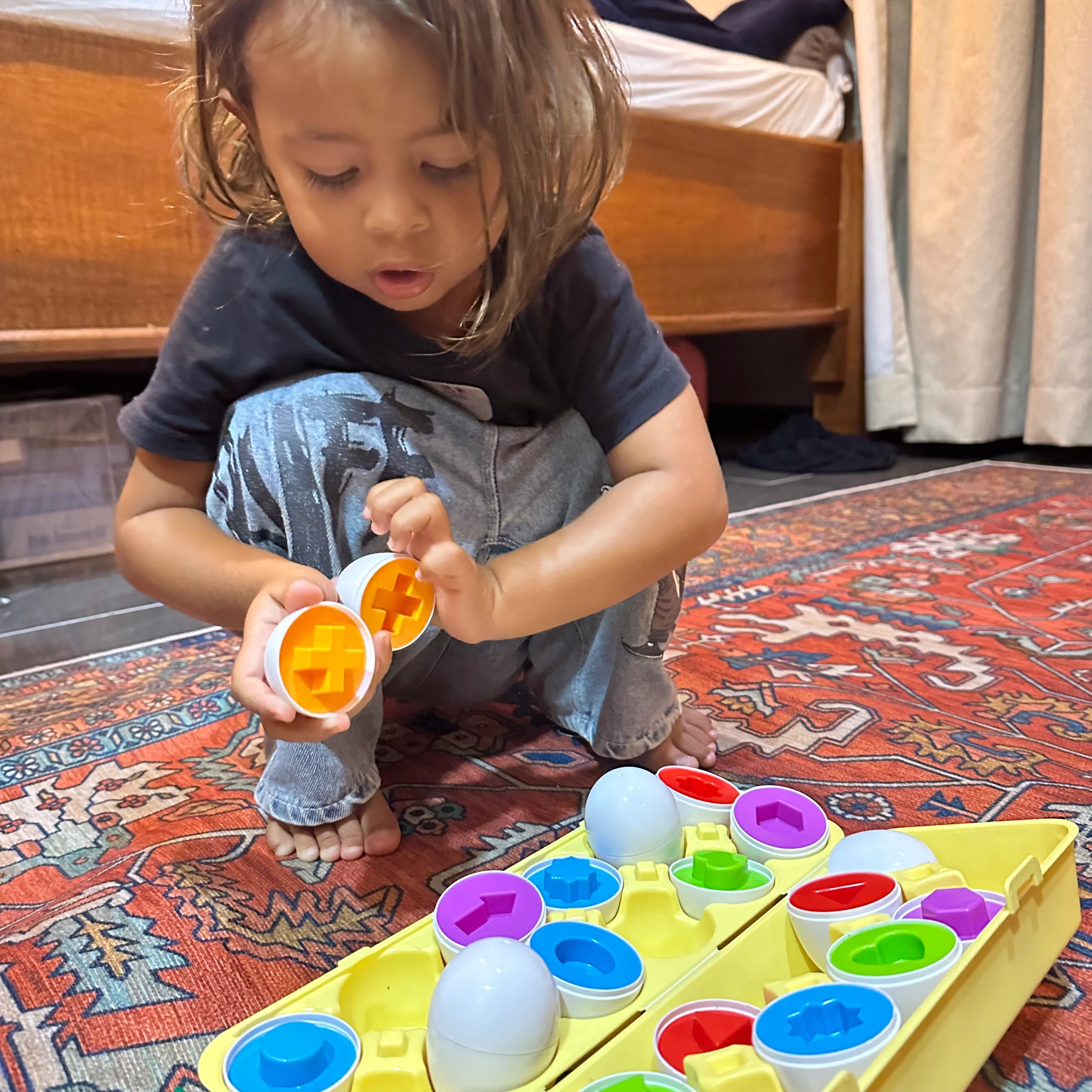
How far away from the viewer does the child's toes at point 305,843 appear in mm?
556

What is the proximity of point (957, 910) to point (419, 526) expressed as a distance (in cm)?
27

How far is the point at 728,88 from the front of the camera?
5.82 ft

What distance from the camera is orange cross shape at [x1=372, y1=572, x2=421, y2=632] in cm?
45

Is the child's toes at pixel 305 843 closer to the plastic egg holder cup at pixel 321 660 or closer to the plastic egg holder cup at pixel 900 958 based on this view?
the plastic egg holder cup at pixel 321 660

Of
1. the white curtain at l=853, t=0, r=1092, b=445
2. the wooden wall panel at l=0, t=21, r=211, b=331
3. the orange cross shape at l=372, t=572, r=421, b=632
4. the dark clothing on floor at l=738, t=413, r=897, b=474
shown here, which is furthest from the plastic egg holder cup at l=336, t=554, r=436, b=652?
the white curtain at l=853, t=0, r=1092, b=445

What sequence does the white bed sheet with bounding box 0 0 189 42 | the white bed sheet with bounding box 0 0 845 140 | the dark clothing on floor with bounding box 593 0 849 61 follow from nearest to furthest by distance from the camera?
1. the white bed sheet with bounding box 0 0 189 42
2. the white bed sheet with bounding box 0 0 845 140
3. the dark clothing on floor with bounding box 593 0 849 61

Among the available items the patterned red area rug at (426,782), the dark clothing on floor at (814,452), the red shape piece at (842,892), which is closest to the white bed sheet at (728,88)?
the dark clothing on floor at (814,452)

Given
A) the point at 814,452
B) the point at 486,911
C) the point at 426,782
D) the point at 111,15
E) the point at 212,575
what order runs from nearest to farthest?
the point at 486,911, the point at 212,575, the point at 426,782, the point at 111,15, the point at 814,452

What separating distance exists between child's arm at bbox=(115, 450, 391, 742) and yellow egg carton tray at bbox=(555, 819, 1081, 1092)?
17 cm

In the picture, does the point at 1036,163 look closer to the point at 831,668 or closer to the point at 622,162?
the point at 831,668

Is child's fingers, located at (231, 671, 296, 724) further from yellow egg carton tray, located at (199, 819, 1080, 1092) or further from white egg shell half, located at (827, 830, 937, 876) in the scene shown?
white egg shell half, located at (827, 830, 937, 876)

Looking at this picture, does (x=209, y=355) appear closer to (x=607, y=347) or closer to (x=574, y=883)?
(x=607, y=347)

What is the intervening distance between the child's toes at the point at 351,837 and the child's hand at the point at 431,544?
0.17 meters

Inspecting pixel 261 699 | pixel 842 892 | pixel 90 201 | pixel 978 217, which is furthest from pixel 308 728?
pixel 978 217
